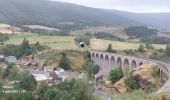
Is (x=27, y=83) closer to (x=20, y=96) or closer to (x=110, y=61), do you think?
(x=20, y=96)

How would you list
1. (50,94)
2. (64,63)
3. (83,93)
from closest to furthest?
(83,93), (50,94), (64,63)

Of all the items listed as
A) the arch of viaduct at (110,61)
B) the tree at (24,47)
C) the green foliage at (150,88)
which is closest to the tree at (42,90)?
the green foliage at (150,88)

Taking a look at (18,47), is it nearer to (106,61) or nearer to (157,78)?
(106,61)

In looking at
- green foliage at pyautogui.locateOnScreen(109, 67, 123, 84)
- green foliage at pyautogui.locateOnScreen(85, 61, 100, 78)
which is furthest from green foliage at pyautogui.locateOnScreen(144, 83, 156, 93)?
green foliage at pyautogui.locateOnScreen(85, 61, 100, 78)

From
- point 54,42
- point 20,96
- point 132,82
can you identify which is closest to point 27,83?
point 20,96

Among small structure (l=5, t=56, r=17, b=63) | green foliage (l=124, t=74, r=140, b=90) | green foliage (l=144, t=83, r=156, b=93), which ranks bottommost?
small structure (l=5, t=56, r=17, b=63)

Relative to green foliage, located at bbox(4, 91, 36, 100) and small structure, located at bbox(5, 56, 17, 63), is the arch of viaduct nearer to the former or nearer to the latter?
small structure, located at bbox(5, 56, 17, 63)

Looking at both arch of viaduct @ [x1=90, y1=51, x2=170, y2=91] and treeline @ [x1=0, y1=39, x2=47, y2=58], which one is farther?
treeline @ [x1=0, y1=39, x2=47, y2=58]

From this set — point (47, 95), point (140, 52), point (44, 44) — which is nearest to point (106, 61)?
point (140, 52)

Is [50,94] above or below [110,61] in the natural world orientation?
above

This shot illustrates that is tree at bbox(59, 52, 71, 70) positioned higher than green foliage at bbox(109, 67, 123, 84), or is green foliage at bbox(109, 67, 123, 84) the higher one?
green foliage at bbox(109, 67, 123, 84)
